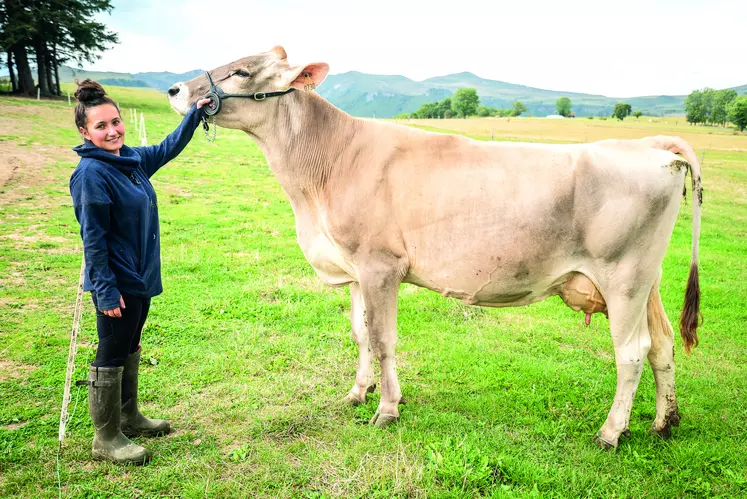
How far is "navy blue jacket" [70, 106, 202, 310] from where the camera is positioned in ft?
12.5

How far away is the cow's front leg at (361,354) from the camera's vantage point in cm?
529

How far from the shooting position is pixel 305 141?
492 cm

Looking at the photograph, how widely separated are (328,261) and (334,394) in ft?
4.82

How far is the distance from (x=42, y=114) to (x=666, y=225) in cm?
3682

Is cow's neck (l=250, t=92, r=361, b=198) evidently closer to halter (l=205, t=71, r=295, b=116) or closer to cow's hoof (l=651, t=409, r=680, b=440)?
halter (l=205, t=71, r=295, b=116)

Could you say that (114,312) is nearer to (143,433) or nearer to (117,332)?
(117,332)

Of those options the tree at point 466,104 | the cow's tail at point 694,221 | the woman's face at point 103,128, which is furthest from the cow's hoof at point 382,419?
the tree at point 466,104

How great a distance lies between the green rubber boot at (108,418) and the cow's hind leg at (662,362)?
4.62 meters

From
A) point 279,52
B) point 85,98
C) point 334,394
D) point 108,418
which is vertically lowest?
point 334,394

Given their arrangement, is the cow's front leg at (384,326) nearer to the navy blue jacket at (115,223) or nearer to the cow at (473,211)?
the cow at (473,211)

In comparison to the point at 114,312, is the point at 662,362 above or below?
below

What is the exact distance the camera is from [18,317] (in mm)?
6734

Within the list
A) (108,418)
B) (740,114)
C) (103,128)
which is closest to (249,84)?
(103,128)

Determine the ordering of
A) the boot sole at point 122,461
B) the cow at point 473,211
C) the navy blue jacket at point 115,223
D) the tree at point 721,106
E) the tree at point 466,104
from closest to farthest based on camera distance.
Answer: the navy blue jacket at point 115,223 < the boot sole at point 122,461 < the cow at point 473,211 < the tree at point 721,106 < the tree at point 466,104
